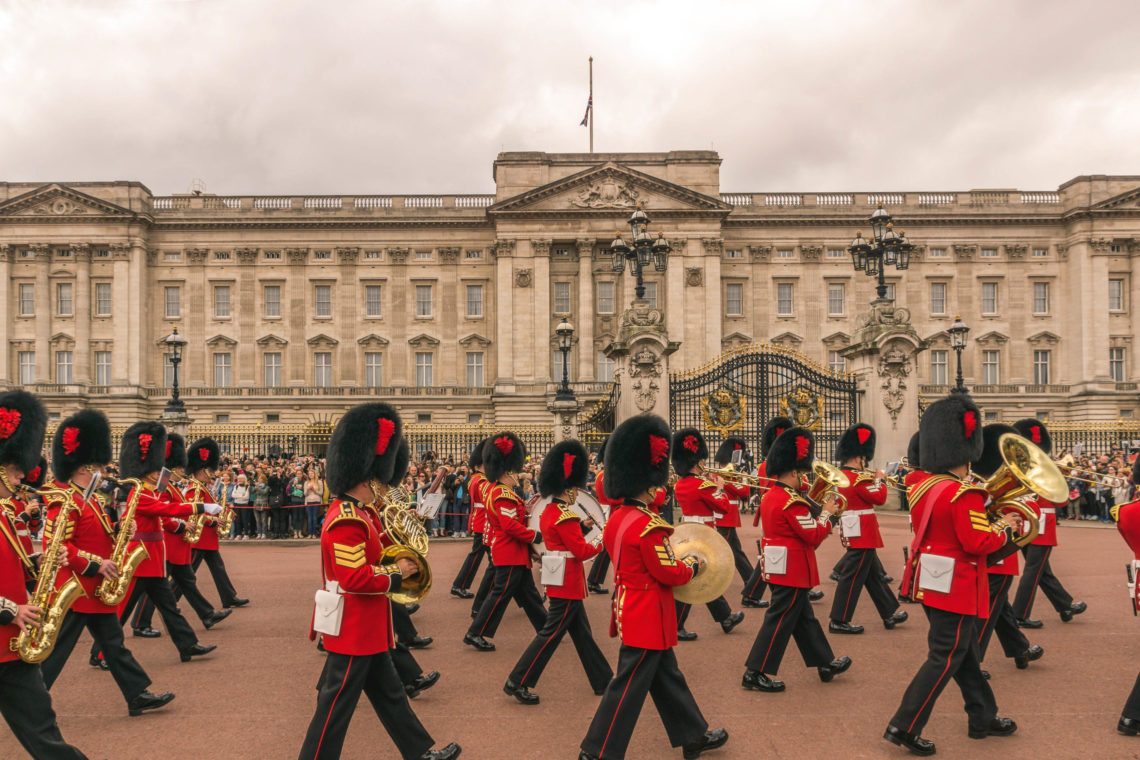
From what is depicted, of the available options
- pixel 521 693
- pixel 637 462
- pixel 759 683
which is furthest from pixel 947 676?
pixel 521 693

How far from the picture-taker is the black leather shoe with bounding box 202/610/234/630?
363 inches

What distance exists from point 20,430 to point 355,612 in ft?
6.96

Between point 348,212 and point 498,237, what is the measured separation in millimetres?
8888

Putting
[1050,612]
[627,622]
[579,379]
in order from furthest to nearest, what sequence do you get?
[579,379], [1050,612], [627,622]

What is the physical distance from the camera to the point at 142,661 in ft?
26.7

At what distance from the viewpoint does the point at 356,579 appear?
484cm

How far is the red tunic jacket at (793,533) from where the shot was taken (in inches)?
270

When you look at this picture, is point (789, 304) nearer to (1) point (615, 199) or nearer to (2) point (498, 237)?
(1) point (615, 199)

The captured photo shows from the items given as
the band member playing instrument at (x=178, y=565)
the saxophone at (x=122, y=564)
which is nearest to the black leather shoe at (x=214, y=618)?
the band member playing instrument at (x=178, y=565)

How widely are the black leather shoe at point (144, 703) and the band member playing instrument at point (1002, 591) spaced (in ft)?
20.6

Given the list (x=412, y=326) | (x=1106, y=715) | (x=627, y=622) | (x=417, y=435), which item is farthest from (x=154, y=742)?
(x=412, y=326)

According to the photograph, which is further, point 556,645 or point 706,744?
point 556,645

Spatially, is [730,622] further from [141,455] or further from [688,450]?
[141,455]

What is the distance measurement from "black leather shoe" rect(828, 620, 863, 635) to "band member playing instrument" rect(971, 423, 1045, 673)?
1.46 m
